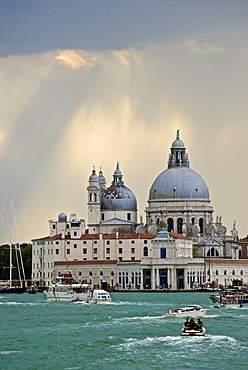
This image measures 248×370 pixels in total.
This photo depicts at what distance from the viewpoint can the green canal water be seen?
53312 mm

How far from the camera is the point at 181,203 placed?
165 m

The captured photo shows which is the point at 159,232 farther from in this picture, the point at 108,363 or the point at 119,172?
the point at 108,363

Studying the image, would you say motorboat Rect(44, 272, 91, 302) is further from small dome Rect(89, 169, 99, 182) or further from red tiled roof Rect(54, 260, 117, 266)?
small dome Rect(89, 169, 99, 182)

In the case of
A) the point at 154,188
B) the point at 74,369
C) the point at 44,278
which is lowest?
the point at 74,369

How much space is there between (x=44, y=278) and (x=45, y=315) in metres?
70.8

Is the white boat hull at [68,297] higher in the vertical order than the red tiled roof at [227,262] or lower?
lower

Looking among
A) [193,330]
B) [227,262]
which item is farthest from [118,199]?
[193,330]

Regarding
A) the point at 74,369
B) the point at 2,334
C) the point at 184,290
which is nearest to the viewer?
the point at 74,369

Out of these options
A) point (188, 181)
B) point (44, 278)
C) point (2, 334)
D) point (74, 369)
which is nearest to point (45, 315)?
point (2, 334)

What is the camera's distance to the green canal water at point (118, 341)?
53.3 meters

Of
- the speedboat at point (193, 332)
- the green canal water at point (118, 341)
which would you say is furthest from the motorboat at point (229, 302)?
the speedboat at point (193, 332)

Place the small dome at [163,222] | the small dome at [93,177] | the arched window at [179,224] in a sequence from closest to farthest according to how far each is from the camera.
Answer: the small dome at [163,222] < the small dome at [93,177] < the arched window at [179,224]

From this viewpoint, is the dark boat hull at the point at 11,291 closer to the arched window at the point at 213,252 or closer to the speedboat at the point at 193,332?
the arched window at the point at 213,252

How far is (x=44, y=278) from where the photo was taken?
152375 mm
